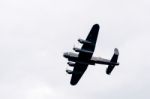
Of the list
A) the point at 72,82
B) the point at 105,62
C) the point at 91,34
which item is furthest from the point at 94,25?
the point at 72,82

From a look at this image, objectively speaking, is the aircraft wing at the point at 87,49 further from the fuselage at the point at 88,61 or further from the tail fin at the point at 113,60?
the tail fin at the point at 113,60

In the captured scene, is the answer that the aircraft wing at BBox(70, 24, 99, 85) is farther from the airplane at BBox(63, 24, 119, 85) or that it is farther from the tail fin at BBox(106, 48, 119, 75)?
the tail fin at BBox(106, 48, 119, 75)

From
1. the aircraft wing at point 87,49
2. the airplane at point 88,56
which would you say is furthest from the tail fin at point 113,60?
the aircraft wing at point 87,49

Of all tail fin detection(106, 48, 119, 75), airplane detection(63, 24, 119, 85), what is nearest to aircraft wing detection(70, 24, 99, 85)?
airplane detection(63, 24, 119, 85)

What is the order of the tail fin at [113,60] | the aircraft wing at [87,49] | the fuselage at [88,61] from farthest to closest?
the tail fin at [113,60], the fuselage at [88,61], the aircraft wing at [87,49]

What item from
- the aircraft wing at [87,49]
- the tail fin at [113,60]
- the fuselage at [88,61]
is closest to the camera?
the aircraft wing at [87,49]

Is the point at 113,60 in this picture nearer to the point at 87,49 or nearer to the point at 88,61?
the point at 88,61

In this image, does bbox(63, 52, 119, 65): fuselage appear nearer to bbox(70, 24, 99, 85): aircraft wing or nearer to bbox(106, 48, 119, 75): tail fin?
bbox(70, 24, 99, 85): aircraft wing

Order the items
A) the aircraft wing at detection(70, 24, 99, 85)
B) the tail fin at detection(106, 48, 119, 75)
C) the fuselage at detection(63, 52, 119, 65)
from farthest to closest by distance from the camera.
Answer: the tail fin at detection(106, 48, 119, 75)
the fuselage at detection(63, 52, 119, 65)
the aircraft wing at detection(70, 24, 99, 85)

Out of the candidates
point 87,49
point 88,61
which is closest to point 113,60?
point 88,61

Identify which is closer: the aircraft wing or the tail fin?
the aircraft wing

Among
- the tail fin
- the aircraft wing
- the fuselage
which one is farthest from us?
the tail fin

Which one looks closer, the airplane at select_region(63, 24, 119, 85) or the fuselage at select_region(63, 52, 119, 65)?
the airplane at select_region(63, 24, 119, 85)

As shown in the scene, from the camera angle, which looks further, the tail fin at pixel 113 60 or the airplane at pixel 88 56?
the tail fin at pixel 113 60
